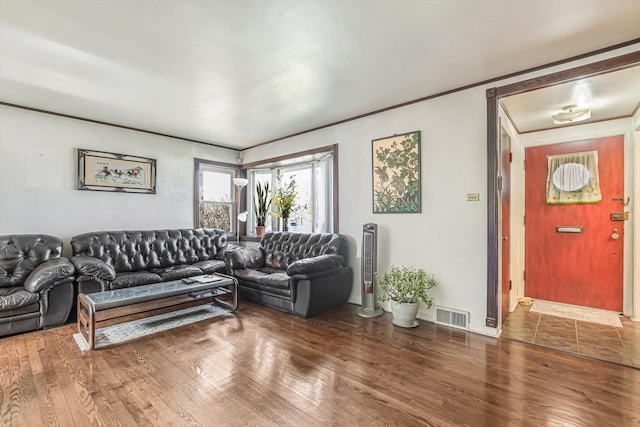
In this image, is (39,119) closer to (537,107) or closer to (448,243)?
(448,243)

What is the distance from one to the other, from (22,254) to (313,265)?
3.41 m

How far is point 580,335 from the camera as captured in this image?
118 inches

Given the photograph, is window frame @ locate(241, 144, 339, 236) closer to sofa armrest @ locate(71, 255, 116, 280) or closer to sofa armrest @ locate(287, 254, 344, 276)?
sofa armrest @ locate(287, 254, 344, 276)

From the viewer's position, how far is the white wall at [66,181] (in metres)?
3.63

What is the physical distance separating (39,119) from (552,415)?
5999 mm

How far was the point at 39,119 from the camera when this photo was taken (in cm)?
381

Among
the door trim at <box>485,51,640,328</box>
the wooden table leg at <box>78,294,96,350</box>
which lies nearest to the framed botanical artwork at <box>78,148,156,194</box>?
the wooden table leg at <box>78,294,96,350</box>

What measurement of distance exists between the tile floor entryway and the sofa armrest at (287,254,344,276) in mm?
1985

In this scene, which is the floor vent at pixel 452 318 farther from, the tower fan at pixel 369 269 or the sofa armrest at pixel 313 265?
the sofa armrest at pixel 313 265

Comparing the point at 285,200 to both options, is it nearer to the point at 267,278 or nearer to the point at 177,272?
the point at 267,278

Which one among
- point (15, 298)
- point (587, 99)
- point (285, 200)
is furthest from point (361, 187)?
point (15, 298)

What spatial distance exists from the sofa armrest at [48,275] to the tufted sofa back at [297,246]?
7.99 ft

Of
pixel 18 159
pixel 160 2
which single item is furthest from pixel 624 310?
pixel 18 159

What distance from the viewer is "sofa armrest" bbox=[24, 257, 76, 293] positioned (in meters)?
2.97
